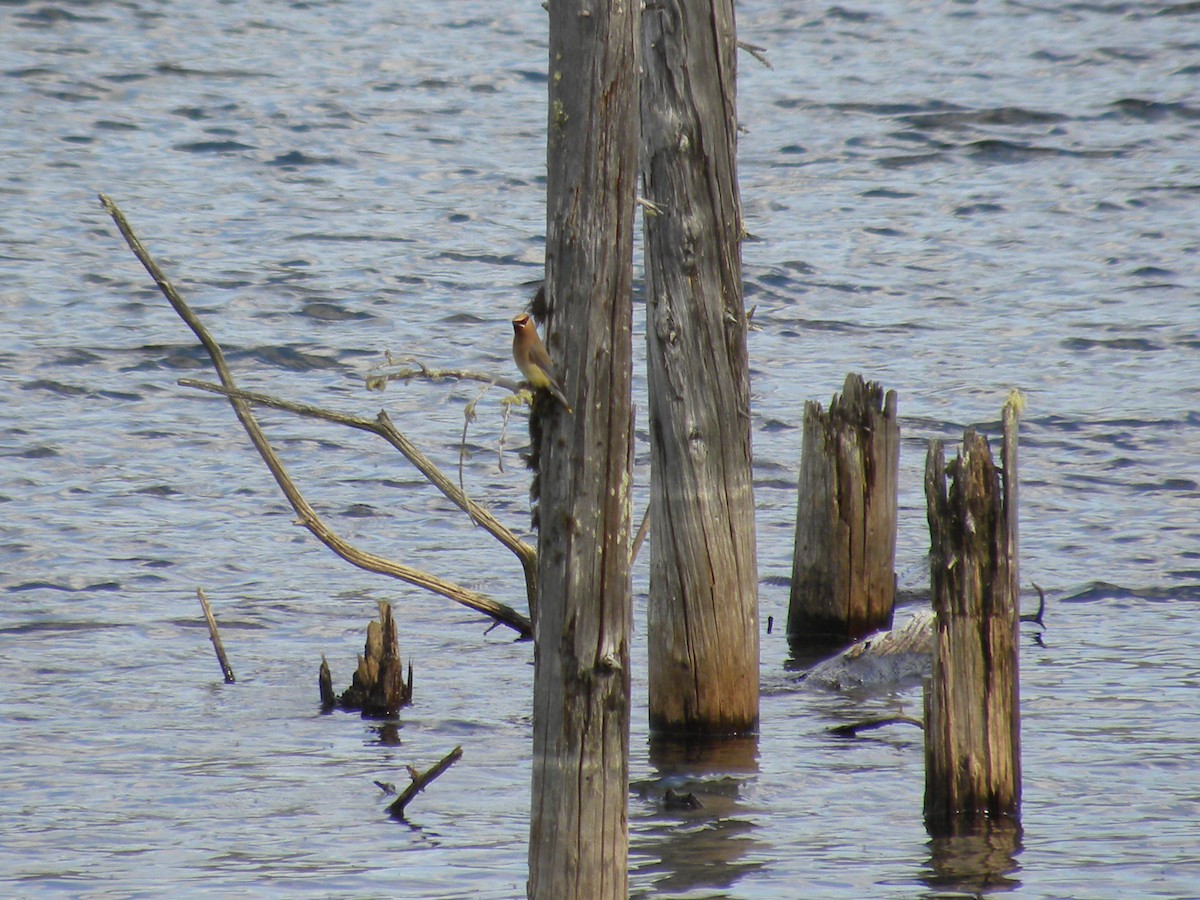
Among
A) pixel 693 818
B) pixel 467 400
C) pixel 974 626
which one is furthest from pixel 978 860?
pixel 467 400

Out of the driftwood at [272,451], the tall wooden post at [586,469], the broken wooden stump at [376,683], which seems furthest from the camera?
the broken wooden stump at [376,683]

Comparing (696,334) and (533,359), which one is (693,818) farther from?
(533,359)

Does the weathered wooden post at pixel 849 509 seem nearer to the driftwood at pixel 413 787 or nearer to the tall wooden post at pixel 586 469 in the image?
the driftwood at pixel 413 787

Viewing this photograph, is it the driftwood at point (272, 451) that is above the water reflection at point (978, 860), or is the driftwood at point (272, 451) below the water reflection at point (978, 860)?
above

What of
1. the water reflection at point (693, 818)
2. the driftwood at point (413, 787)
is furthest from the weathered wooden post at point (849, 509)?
the driftwood at point (413, 787)

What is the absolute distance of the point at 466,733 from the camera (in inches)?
395

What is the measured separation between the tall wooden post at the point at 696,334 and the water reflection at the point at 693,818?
62cm

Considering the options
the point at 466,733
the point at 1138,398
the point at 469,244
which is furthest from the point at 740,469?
the point at 469,244

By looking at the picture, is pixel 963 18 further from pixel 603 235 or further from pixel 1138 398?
pixel 603 235

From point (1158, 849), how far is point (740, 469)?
98.2 inches

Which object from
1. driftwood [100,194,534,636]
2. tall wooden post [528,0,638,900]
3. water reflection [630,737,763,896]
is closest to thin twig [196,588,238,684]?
water reflection [630,737,763,896]

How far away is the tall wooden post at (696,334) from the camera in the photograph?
27.7 ft

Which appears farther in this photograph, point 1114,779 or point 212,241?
point 212,241

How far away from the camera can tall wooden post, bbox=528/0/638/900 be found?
227 inches
